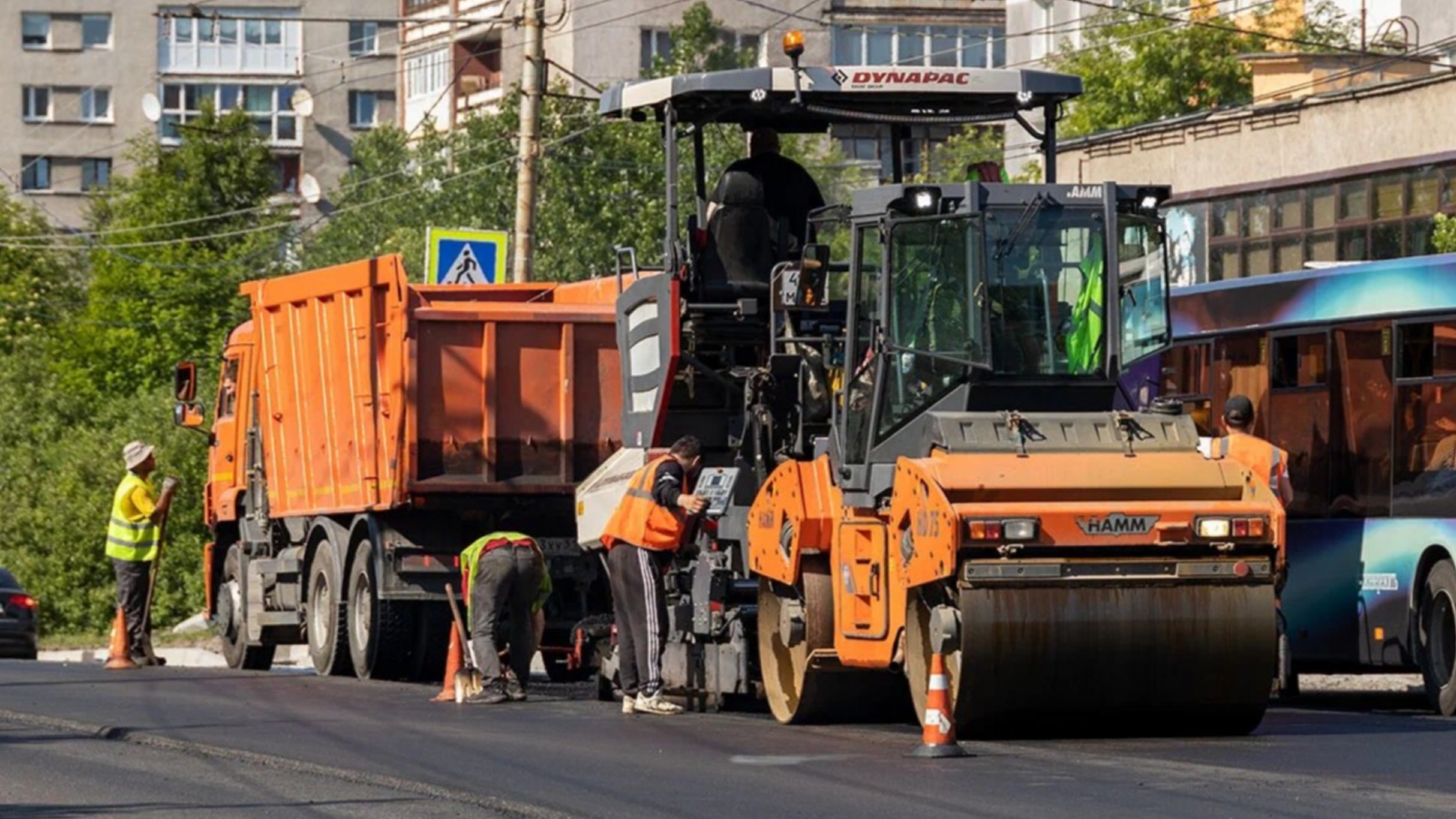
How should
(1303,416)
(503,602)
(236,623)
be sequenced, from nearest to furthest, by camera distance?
(503,602) < (1303,416) < (236,623)

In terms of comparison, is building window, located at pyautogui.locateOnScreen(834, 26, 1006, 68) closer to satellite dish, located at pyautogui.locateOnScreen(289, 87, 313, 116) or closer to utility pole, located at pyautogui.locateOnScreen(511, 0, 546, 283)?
satellite dish, located at pyautogui.locateOnScreen(289, 87, 313, 116)

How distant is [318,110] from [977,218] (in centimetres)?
8657

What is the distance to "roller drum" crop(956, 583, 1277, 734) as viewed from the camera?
46.0ft

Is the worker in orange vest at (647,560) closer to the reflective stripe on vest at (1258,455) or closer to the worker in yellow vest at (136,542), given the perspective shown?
the reflective stripe on vest at (1258,455)

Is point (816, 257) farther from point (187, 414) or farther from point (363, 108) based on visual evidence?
point (363, 108)

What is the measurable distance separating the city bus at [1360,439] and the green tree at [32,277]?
59642 mm

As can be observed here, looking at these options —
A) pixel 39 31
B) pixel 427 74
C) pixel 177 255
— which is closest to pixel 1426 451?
pixel 177 255

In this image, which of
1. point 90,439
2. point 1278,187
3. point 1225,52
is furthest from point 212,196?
point 1278,187

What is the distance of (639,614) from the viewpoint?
17.2 m

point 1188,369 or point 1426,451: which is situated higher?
point 1188,369

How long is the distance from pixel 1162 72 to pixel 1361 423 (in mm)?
37183

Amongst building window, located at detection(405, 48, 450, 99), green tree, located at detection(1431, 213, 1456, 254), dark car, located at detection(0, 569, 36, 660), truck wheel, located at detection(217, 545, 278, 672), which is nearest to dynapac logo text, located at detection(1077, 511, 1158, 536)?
truck wheel, located at detection(217, 545, 278, 672)

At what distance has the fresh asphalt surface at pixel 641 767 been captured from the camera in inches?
450

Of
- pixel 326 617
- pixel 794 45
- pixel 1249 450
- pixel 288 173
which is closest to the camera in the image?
pixel 794 45
